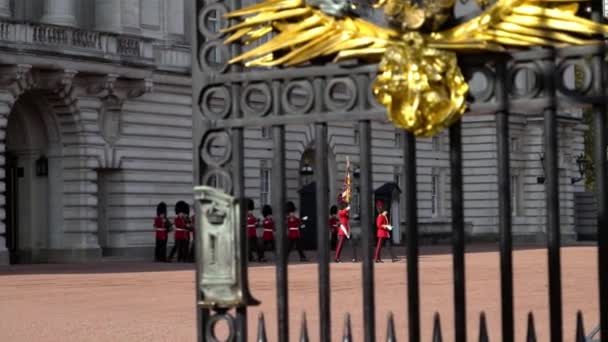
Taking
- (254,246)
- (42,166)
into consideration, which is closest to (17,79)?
(42,166)

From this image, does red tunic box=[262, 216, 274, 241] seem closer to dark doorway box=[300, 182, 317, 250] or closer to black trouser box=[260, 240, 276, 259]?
black trouser box=[260, 240, 276, 259]

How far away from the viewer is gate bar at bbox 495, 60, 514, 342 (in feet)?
20.4

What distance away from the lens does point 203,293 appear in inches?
260

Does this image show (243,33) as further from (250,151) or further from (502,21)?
(250,151)

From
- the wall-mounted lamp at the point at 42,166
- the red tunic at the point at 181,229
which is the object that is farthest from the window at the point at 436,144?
the wall-mounted lamp at the point at 42,166

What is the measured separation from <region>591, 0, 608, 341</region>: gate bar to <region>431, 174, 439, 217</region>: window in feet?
135

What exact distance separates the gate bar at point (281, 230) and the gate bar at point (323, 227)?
0.18m

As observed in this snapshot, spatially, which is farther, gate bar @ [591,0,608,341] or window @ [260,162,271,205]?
window @ [260,162,271,205]

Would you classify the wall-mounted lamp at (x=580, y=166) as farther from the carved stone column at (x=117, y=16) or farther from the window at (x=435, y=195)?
the carved stone column at (x=117, y=16)

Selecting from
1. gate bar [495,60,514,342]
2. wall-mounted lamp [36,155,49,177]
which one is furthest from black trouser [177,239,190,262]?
gate bar [495,60,514,342]

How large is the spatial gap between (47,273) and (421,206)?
20574 mm

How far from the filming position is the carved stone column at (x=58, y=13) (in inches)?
1437

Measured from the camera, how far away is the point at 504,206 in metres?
6.34

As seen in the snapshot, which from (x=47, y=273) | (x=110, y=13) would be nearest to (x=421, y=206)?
(x=110, y=13)
